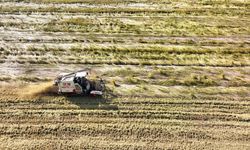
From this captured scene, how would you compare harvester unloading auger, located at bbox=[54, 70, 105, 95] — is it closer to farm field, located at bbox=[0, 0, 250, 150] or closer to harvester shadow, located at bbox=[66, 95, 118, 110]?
harvester shadow, located at bbox=[66, 95, 118, 110]

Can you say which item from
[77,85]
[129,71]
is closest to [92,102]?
[77,85]

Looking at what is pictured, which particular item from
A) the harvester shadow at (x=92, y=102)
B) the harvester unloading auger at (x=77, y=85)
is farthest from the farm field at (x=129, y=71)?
the harvester unloading auger at (x=77, y=85)

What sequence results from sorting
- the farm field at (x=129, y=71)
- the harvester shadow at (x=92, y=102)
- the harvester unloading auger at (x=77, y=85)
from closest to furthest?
the farm field at (x=129, y=71) → the harvester shadow at (x=92, y=102) → the harvester unloading auger at (x=77, y=85)

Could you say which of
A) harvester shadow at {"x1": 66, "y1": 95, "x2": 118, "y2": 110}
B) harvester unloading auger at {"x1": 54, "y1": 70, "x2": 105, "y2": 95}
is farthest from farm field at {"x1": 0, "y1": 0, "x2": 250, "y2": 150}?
harvester unloading auger at {"x1": 54, "y1": 70, "x2": 105, "y2": 95}

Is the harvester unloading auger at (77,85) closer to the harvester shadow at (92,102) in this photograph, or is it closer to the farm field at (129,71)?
the harvester shadow at (92,102)

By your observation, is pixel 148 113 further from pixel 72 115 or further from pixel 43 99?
pixel 43 99
